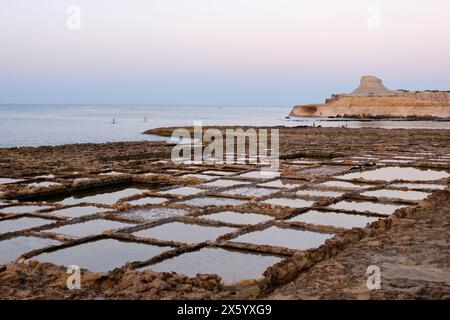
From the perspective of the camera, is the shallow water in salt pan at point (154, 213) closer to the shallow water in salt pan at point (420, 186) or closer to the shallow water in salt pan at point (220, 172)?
the shallow water in salt pan at point (220, 172)

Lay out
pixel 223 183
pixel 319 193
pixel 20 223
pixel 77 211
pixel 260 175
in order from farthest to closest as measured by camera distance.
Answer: pixel 260 175
pixel 223 183
pixel 319 193
pixel 77 211
pixel 20 223

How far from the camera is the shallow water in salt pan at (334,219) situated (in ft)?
18.1

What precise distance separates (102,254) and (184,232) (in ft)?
3.32

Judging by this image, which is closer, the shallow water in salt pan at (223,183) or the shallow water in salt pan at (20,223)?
the shallow water in salt pan at (20,223)

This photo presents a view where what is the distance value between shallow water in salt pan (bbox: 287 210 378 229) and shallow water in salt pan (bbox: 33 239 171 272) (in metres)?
1.86

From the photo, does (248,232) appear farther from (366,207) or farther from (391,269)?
(366,207)

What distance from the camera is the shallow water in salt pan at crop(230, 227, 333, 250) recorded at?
4.71 meters

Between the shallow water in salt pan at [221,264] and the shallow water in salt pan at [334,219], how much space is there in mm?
1469

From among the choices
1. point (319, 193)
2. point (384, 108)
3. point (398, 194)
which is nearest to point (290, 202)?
point (319, 193)

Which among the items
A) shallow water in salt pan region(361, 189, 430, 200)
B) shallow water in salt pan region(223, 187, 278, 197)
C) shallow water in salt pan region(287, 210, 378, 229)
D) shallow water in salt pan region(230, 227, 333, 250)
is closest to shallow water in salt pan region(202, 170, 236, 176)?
shallow water in salt pan region(223, 187, 278, 197)

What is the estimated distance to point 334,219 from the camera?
19.0ft

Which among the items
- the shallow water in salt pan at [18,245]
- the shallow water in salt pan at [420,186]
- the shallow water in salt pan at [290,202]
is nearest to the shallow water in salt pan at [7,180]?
the shallow water in salt pan at [18,245]

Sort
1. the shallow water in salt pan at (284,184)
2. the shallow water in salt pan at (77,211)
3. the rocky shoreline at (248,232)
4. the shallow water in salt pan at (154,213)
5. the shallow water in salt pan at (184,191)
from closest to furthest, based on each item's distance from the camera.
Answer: the rocky shoreline at (248,232)
the shallow water in salt pan at (154,213)
the shallow water in salt pan at (77,211)
the shallow water in salt pan at (184,191)
the shallow water in salt pan at (284,184)

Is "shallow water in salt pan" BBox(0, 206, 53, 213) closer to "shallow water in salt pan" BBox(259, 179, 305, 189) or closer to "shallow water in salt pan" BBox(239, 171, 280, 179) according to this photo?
"shallow water in salt pan" BBox(259, 179, 305, 189)
